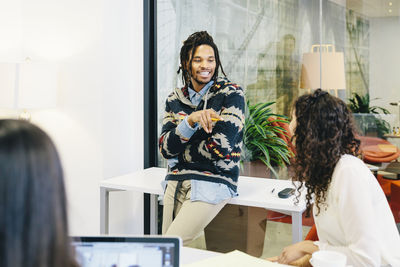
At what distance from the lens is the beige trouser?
7.09 ft

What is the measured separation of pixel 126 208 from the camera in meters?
3.27

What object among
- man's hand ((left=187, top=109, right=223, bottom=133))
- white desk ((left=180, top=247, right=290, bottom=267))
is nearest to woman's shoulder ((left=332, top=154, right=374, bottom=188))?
white desk ((left=180, top=247, right=290, bottom=267))

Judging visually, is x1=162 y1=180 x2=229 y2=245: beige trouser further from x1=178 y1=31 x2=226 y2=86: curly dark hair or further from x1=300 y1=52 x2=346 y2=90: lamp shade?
x1=300 y1=52 x2=346 y2=90: lamp shade

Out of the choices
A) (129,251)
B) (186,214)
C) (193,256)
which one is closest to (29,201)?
(129,251)

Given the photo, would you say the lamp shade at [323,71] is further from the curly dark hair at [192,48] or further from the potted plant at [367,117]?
the curly dark hair at [192,48]

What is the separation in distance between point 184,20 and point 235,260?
236 cm

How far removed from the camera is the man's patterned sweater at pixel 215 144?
224 centimetres

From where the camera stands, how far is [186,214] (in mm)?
2197

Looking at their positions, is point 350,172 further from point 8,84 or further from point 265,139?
point 8,84

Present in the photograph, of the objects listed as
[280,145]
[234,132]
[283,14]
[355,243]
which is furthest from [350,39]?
[355,243]

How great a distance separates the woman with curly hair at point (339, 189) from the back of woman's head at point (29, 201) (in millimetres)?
979

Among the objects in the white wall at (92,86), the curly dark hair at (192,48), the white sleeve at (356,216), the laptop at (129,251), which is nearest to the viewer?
the laptop at (129,251)

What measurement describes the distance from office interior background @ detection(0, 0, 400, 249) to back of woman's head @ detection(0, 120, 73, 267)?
7.79ft

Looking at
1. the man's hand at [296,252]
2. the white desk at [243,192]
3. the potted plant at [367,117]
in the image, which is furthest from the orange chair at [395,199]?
the man's hand at [296,252]
